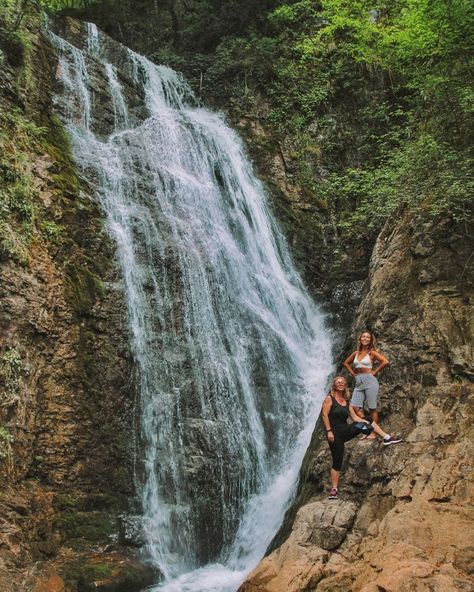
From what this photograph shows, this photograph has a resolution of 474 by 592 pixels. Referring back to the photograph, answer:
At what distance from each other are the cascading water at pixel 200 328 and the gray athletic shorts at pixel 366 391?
2.73 metres

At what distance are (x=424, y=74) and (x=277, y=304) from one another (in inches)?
229

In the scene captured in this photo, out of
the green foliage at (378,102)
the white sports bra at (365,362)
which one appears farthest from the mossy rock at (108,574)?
the green foliage at (378,102)

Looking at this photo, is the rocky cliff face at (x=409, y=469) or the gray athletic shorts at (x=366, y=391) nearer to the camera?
the rocky cliff face at (x=409, y=469)

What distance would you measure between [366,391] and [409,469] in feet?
3.78

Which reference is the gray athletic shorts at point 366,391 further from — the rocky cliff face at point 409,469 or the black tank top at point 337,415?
the rocky cliff face at point 409,469

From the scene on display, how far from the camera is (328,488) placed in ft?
24.3

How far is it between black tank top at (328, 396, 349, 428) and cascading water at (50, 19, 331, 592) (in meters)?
2.74

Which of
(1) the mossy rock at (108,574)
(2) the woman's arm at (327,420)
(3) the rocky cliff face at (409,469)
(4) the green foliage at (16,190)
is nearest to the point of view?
(3) the rocky cliff face at (409,469)

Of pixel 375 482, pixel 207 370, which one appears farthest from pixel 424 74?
pixel 375 482

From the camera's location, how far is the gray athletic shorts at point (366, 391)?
24.0 feet

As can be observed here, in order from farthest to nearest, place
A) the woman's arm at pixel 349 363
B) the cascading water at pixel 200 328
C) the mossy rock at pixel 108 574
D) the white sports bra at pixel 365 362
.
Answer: the cascading water at pixel 200 328, the woman's arm at pixel 349 363, the white sports bra at pixel 365 362, the mossy rock at pixel 108 574

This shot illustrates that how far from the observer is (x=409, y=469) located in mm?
6625

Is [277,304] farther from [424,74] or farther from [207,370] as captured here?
[424,74]

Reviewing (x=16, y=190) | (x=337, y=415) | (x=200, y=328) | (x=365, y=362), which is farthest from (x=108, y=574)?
(x=16, y=190)
